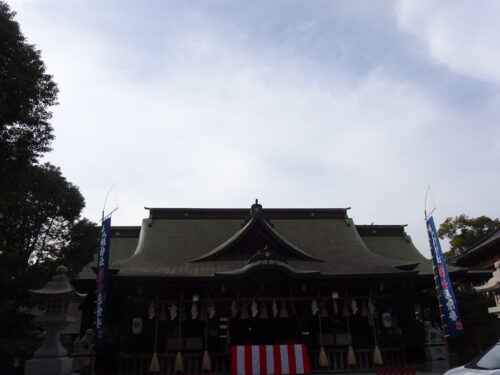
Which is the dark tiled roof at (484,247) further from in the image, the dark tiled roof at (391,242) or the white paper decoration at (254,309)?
the white paper decoration at (254,309)

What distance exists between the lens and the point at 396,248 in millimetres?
24125

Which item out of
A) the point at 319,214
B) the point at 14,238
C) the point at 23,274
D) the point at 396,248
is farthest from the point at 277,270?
the point at 14,238

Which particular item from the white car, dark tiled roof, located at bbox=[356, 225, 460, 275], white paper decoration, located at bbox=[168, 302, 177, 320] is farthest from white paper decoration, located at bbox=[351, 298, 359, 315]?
the white car

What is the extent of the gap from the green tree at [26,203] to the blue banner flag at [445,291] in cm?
1530

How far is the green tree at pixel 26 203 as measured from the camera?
13828mm

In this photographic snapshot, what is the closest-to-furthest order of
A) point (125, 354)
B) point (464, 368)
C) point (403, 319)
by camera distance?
point (464, 368) → point (125, 354) → point (403, 319)

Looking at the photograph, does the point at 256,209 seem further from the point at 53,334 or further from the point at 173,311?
the point at 53,334

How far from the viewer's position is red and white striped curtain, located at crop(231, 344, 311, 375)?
13938 mm

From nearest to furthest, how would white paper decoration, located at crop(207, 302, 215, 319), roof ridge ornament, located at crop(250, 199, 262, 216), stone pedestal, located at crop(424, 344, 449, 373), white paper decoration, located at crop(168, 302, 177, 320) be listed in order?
stone pedestal, located at crop(424, 344, 449, 373) → white paper decoration, located at crop(168, 302, 177, 320) → white paper decoration, located at crop(207, 302, 215, 319) → roof ridge ornament, located at crop(250, 199, 262, 216)

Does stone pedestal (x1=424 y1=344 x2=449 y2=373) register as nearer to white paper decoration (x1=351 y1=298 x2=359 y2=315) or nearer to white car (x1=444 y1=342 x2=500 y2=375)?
white paper decoration (x1=351 y1=298 x2=359 y2=315)

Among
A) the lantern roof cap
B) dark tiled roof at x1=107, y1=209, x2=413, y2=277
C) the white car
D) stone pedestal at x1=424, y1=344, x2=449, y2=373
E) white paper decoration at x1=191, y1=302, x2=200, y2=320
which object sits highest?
dark tiled roof at x1=107, y1=209, x2=413, y2=277

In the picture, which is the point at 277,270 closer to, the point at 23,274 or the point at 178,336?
the point at 178,336

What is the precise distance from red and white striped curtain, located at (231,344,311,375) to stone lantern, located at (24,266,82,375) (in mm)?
6027

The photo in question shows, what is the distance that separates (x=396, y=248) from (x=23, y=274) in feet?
71.1
